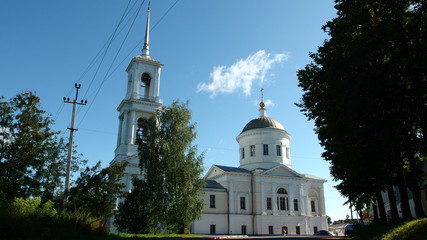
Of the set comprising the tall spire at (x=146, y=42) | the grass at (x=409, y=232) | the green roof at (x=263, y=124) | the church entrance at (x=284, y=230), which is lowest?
the grass at (x=409, y=232)

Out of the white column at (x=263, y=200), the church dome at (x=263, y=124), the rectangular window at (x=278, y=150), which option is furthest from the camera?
the church dome at (x=263, y=124)

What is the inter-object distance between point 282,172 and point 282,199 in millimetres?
3313

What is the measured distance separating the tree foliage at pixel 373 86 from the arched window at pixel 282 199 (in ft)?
81.8

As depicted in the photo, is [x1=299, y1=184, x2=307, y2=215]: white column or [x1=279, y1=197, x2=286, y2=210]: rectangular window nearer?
[x1=279, y1=197, x2=286, y2=210]: rectangular window

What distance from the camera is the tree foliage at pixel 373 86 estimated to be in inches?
589

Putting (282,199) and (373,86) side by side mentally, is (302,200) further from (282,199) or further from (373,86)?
(373,86)

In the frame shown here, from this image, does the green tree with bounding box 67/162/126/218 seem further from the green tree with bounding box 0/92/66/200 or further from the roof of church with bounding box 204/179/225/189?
the roof of church with bounding box 204/179/225/189

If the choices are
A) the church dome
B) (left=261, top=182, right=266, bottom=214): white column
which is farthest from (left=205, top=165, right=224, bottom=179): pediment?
the church dome

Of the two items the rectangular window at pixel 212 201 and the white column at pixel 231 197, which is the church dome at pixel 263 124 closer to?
the white column at pixel 231 197

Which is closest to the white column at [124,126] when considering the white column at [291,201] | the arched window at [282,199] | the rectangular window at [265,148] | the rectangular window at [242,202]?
the rectangular window at [242,202]

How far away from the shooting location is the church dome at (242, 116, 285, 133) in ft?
162

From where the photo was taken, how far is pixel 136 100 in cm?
3650

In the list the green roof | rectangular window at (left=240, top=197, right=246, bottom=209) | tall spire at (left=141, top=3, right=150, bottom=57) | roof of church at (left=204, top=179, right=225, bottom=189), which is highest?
tall spire at (left=141, top=3, right=150, bottom=57)

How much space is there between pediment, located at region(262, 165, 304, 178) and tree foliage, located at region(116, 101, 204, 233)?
1727cm
